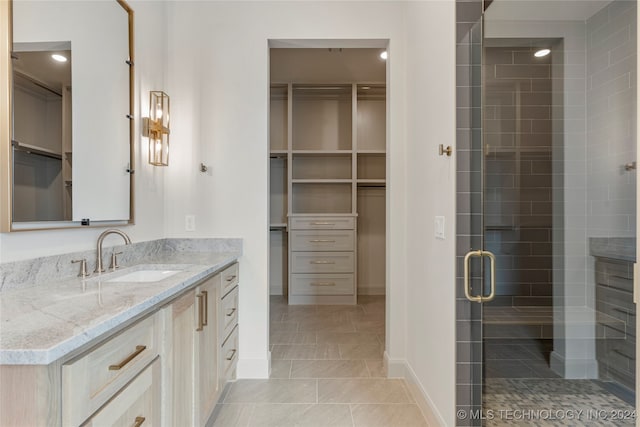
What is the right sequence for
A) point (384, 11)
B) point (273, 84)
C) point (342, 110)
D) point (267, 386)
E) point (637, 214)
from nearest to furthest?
point (637, 214), point (267, 386), point (384, 11), point (273, 84), point (342, 110)

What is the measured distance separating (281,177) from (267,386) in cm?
303

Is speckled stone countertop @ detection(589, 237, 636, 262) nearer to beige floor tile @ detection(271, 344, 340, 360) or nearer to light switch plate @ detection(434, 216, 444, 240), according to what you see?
light switch plate @ detection(434, 216, 444, 240)

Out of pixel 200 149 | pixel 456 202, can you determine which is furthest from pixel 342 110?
pixel 456 202

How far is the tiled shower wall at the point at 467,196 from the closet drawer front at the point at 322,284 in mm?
2800

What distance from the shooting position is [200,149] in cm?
245

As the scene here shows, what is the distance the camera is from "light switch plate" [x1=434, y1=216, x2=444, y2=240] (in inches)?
66.2

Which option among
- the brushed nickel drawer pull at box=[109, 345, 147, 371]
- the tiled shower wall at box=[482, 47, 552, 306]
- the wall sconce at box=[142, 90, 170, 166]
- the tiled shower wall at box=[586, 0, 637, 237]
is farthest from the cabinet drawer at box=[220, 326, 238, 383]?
the tiled shower wall at box=[586, 0, 637, 237]

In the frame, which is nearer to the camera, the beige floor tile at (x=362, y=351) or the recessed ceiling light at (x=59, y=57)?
the recessed ceiling light at (x=59, y=57)

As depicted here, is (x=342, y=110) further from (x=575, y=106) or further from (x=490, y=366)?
(x=490, y=366)

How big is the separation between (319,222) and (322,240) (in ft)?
0.81

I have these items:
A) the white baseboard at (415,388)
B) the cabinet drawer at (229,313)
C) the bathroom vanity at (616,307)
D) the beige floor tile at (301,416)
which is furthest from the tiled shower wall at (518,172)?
the cabinet drawer at (229,313)

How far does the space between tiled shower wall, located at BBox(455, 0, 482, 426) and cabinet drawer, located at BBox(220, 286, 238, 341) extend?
4.49 ft

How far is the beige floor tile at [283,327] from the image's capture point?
339cm

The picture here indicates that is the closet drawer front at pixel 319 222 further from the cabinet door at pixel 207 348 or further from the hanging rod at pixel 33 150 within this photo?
the hanging rod at pixel 33 150
